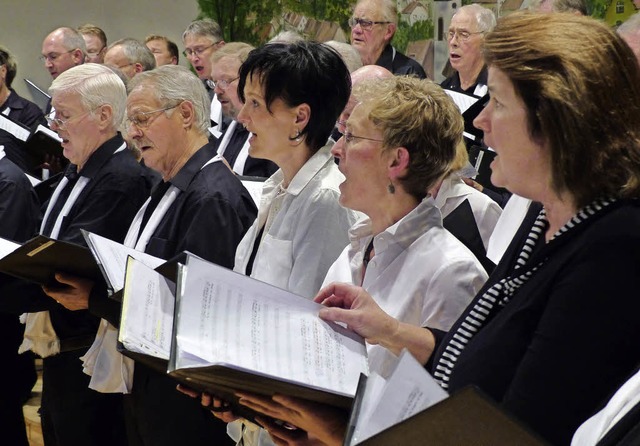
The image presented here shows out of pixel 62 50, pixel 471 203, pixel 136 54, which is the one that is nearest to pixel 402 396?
pixel 471 203

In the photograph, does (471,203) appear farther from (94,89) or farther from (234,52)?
(234,52)

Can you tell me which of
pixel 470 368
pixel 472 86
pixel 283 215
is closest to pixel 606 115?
pixel 470 368

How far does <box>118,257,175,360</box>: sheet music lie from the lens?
6.55ft

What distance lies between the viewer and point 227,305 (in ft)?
6.06

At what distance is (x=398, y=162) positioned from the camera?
7.75 feet

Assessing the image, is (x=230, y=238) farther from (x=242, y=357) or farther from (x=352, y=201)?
(x=242, y=357)

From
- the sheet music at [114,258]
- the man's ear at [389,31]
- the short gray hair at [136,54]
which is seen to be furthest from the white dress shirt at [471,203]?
the short gray hair at [136,54]

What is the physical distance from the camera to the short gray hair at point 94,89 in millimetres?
4023

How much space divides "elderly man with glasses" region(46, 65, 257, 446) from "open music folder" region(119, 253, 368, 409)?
1044 mm

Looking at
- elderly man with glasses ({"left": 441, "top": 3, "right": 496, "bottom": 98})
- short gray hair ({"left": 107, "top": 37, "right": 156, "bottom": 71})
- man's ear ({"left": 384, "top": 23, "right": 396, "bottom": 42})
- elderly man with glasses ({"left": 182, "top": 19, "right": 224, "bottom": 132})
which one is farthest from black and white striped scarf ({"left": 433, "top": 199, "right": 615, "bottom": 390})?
elderly man with glasses ({"left": 182, "top": 19, "right": 224, "bottom": 132})

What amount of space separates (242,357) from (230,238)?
4.74 ft

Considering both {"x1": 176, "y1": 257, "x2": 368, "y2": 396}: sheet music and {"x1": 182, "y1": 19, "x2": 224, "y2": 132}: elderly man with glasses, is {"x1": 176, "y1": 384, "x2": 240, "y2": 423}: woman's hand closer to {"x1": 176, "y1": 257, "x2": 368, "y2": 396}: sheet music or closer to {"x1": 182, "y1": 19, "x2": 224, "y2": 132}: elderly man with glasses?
{"x1": 176, "y1": 257, "x2": 368, "y2": 396}: sheet music

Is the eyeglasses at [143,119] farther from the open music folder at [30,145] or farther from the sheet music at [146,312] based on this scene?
the open music folder at [30,145]

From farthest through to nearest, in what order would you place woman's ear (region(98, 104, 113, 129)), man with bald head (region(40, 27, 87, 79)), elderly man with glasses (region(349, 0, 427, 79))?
man with bald head (region(40, 27, 87, 79)) → elderly man with glasses (region(349, 0, 427, 79)) → woman's ear (region(98, 104, 113, 129))
